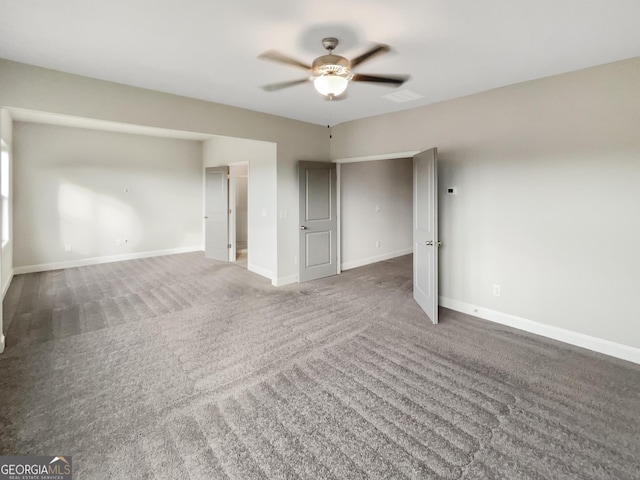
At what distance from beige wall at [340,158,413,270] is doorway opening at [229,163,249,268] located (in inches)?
85.9

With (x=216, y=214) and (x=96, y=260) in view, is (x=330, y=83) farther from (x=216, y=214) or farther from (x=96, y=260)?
(x=96, y=260)

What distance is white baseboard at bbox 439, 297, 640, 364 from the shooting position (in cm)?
285

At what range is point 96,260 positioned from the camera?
652 centimetres

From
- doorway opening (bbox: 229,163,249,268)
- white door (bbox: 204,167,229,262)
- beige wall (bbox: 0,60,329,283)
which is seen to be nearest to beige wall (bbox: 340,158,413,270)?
beige wall (bbox: 0,60,329,283)

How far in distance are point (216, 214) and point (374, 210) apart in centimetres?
353

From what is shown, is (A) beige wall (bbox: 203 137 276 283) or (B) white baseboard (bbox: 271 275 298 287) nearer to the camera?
(B) white baseboard (bbox: 271 275 298 287)

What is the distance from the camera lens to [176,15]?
6.93ft

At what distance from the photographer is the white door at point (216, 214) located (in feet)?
22.2

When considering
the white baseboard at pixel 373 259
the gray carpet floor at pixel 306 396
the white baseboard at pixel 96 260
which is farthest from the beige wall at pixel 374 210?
the white baseboard at pixel 96 260

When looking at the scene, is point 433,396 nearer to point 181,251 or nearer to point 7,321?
point 7,321

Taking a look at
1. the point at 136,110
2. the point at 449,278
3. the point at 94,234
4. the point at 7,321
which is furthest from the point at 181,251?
the point at 449,278

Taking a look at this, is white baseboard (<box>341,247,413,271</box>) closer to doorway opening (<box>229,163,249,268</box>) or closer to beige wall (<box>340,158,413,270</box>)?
beige wall (<box>340,158,413,270</box>)

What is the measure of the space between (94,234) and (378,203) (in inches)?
237

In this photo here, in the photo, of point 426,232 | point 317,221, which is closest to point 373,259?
point 317,221
